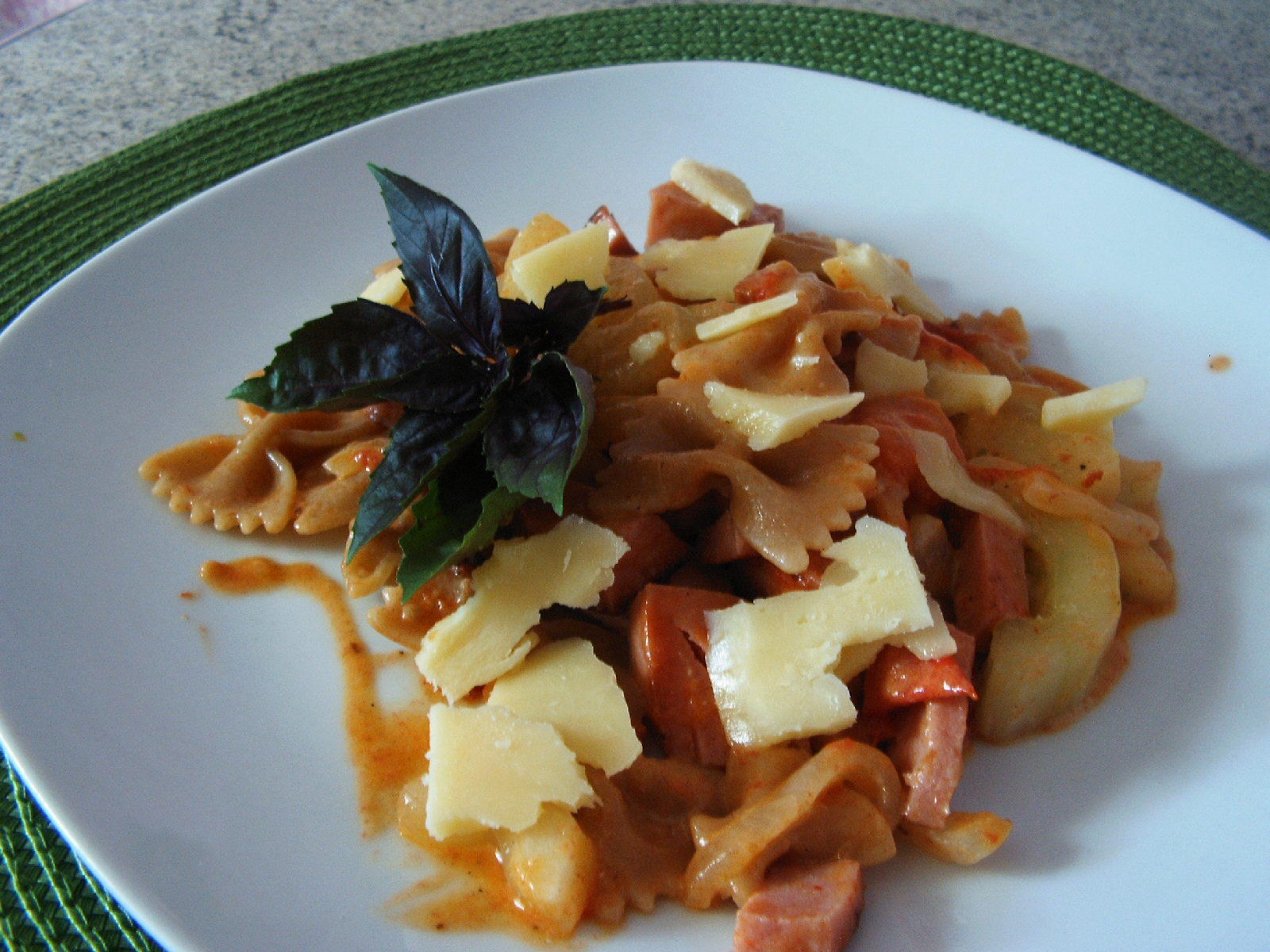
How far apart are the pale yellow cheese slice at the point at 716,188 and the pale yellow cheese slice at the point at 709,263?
9.8 inches

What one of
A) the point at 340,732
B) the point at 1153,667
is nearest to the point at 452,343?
the point at 340,732

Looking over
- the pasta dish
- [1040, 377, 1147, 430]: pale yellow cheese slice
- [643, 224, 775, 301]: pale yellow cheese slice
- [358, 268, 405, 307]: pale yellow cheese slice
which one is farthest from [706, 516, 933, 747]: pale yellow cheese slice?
[358, 268, 405, 307]: pale yellow cheese slice

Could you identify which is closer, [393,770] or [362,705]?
[393,770]

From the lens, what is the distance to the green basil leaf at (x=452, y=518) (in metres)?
2.16

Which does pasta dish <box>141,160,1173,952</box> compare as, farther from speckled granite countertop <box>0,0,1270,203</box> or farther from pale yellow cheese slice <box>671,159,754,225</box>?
speckled granite countertop <box>0,0,1270,203</box>

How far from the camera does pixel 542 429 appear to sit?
2195mm

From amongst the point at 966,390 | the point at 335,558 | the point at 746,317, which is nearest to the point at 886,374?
the point at 966,390

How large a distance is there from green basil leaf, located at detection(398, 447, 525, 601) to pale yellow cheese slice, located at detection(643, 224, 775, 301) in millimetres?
859

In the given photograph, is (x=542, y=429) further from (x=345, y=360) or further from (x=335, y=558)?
(x=335, y=558)

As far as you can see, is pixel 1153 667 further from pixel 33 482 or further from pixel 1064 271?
pixel 33 482

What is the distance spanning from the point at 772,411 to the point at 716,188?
3.74 ft

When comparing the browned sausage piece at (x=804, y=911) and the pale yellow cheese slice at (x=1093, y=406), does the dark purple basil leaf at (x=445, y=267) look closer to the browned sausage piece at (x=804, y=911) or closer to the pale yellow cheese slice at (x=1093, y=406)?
the browned sausage piece at (x=804, y=911)

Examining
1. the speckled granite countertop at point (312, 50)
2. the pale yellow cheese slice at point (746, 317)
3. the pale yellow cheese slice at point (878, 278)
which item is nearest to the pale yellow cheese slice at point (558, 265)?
the pale yellow cheese slice at point (746, 317)

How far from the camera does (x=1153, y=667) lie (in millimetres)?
2359
